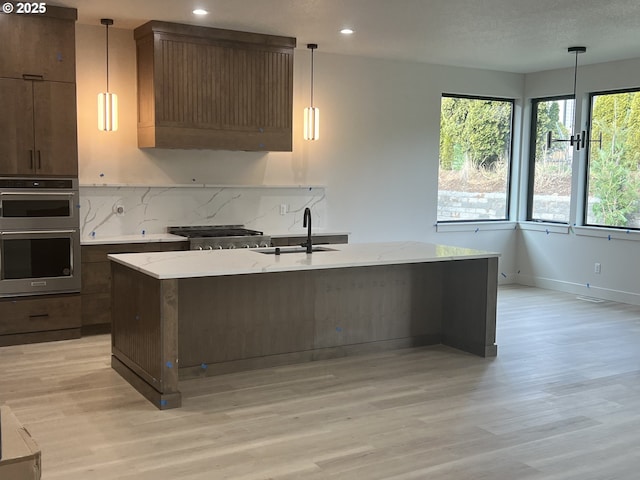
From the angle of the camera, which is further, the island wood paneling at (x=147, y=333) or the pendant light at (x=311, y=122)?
the pendant light at (x=311, y=122)

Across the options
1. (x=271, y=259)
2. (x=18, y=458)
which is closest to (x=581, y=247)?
(x=271, y=259)

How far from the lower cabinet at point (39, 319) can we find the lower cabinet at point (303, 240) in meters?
1.85

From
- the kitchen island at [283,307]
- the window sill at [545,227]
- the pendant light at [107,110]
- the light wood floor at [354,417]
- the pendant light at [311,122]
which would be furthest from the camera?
the window sill at [545,227]

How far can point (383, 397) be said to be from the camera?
432cm

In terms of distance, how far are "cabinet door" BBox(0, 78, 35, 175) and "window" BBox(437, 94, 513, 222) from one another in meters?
4.65

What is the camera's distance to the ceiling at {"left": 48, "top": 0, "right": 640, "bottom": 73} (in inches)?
206

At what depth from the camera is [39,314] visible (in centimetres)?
560

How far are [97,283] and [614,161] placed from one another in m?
5.61

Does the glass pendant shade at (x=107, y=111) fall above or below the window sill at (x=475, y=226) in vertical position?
above

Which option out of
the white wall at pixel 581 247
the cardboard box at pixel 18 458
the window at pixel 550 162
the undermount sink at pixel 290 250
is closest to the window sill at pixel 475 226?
the white wall at pixel 581 247

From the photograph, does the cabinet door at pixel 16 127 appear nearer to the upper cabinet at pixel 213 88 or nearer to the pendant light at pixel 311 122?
the upper cabinet at pixel 213 88

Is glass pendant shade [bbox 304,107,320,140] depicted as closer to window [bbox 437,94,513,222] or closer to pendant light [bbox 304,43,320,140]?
pendant light [bbox 304,43,320,140]

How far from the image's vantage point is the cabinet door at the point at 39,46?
17.5 feet

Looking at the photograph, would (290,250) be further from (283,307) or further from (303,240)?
(303,240)
